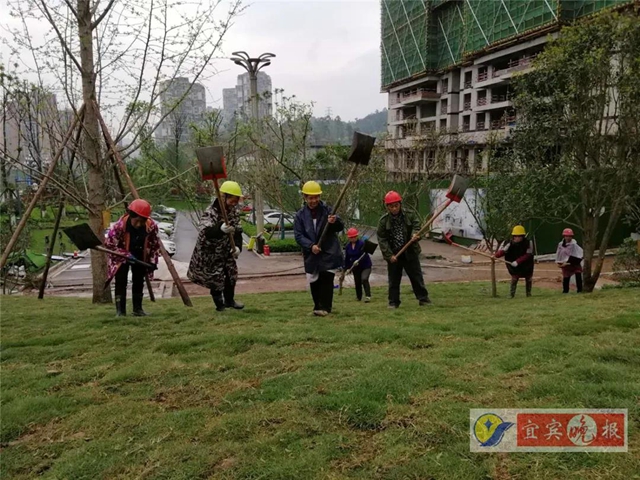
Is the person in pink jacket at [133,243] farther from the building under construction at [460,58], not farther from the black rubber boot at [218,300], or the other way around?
the building under construction at [460,58]

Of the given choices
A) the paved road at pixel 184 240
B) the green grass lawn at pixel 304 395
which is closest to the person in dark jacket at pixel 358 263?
the green grass lawn at pixel 304 395

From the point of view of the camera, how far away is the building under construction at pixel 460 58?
105ft

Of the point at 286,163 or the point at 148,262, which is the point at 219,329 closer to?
the point at 148,262

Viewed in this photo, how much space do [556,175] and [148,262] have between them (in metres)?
9.52

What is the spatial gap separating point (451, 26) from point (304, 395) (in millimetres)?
47949

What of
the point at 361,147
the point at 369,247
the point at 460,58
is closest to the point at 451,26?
the point at 460,58

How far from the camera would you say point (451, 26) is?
4531 cm

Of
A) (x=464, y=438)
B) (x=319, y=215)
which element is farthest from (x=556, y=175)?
(x=464, y=438)

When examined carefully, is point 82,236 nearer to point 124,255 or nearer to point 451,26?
point 124,255

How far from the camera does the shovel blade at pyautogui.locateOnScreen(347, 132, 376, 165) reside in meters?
6.76

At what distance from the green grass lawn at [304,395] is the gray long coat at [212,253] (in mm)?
1089

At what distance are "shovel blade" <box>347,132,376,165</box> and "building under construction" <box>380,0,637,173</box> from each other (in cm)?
1587
